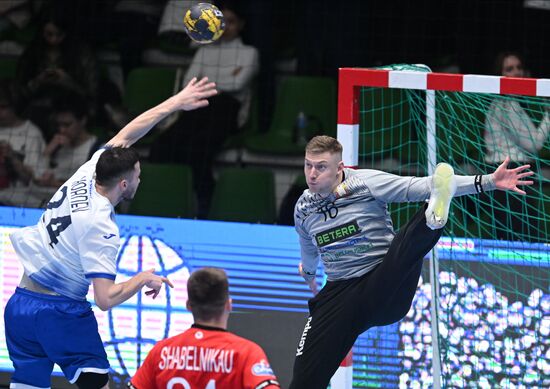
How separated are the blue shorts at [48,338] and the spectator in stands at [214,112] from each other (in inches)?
137

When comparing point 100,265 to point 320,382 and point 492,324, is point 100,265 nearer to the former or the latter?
point 320,382

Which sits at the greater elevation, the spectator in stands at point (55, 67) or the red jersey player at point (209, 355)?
the spectator in stands at point (55, 67)

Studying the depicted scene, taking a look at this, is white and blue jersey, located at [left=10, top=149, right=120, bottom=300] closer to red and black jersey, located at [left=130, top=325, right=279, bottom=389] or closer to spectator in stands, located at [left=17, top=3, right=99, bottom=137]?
red and black jersey, located at [left=130, top=325, right=279, bottom=389]

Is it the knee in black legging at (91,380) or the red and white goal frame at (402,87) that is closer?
the knee in black legging at (91,380)

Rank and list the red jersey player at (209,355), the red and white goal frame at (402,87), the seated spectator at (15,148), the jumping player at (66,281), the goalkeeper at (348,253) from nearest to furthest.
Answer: the red jersey player at (209,355) < the jumping player at (66,281) < the goalkeeper at (348,253) < the red and white goal frame at (402,87) < the seated spectator at (15,148)

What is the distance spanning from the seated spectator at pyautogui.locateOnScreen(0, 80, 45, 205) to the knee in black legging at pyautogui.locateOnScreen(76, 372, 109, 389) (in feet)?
11.0

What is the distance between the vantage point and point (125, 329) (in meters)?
7.92

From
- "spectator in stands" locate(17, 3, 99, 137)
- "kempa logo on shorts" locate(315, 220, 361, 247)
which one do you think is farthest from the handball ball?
"spectator in stands" locate(17, 3, 99, 137)

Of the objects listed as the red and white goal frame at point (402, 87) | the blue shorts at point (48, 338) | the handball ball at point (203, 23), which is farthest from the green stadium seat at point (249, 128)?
the blue shorts at point (48, 338)

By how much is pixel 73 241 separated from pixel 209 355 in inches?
59.6

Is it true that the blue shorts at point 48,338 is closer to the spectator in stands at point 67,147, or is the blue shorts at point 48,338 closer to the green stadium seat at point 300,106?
the spectator in stands at point 67,147

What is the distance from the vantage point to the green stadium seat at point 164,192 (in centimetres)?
884

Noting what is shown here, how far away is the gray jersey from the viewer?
6.07m

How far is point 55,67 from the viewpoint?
1003 centimetres
